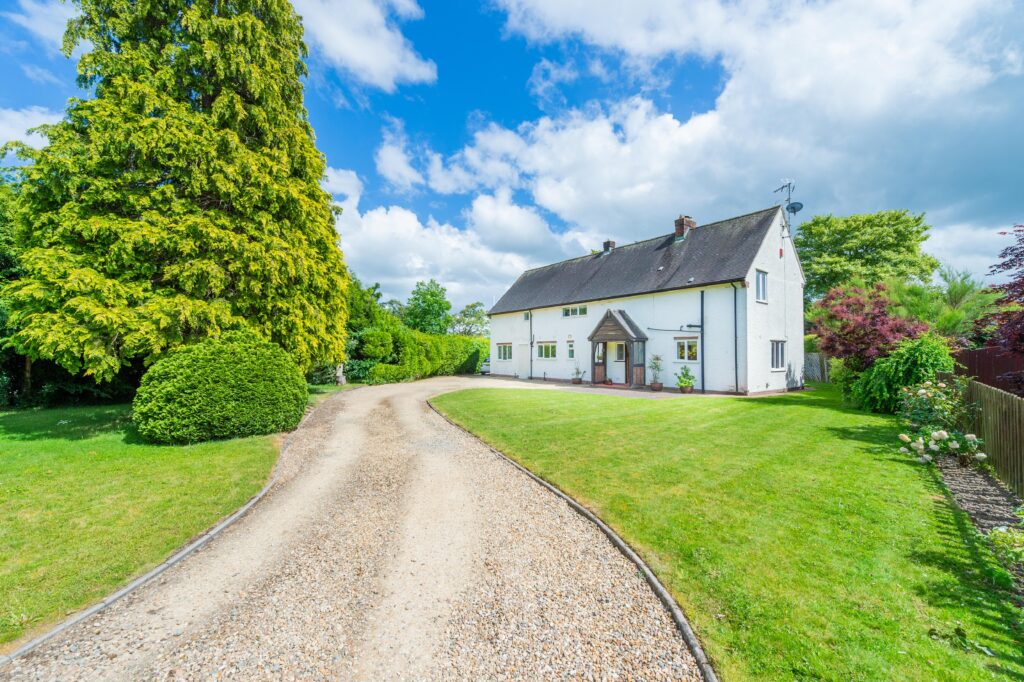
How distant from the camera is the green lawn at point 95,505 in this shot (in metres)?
4.20

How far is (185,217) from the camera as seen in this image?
10.6 metres

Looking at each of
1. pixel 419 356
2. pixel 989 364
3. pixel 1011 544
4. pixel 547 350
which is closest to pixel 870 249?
pixel 989 364

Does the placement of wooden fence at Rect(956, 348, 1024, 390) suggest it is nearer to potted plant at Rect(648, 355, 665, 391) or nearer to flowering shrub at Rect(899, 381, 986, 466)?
flowering shrub at Rect(899, 381, 986, 466)

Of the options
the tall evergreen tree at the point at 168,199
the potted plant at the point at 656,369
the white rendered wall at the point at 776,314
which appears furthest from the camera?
the potted plant at the point at 656,369

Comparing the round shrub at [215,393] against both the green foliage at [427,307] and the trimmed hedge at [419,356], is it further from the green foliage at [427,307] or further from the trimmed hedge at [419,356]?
the green foliage at [427,307]

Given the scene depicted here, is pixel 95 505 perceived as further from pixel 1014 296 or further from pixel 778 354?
pixel 778 354

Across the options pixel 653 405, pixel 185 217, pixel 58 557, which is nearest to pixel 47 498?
pixel 58 557

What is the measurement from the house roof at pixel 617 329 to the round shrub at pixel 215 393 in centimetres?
1664

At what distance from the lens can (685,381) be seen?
20.1m

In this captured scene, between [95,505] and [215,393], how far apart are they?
155 inches

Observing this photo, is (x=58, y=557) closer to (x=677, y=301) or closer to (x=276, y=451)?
(x=276, y=451)

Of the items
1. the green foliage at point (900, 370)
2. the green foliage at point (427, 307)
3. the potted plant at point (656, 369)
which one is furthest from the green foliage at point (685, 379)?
the green foliage at point (427, 307)

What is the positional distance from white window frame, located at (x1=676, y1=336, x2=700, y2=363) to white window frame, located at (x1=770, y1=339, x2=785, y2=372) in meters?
3.87

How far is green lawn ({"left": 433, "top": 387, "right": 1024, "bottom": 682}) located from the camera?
3148mm
